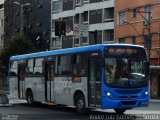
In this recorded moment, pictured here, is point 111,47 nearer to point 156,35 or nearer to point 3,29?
point 156,35

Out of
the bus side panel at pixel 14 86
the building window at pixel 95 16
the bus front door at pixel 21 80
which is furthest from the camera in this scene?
the building window at pixel 95 16

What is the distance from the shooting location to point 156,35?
50000 millimetres

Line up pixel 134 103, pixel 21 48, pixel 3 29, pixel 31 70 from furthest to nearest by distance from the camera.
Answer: pixel 3 29 → pixel 21 48 → pixel 31 70 → pixel 134 103

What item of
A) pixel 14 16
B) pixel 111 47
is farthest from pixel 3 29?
pixel 111 47

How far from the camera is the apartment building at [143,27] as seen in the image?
163 feet

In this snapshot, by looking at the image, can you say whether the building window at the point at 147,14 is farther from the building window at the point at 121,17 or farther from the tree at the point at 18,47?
the tree at the point at 18,47

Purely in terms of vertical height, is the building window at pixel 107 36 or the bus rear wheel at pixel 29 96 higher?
the building window at pixel 107 36

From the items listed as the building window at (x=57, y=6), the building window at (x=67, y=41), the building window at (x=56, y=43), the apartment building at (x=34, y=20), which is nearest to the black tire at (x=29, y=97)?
the building window at (x=67, y=41)

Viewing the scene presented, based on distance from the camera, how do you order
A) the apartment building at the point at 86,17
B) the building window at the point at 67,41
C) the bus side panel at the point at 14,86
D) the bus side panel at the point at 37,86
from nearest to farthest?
the bus side panel at the point at 37,86 → the bus side panel at the point at 14,86 → the apartment building at the point at 86,17 → the building window at the point at 67,41

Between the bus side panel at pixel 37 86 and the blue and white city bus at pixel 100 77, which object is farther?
the bus side panel at pixel 37 86

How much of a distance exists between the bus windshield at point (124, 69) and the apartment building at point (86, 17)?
34.6 metres

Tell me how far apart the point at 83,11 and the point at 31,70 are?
39.2 metres

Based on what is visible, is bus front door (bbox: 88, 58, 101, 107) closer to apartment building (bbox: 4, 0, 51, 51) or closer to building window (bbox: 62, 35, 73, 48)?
building window (bbox: 62, 35, 73, 48)

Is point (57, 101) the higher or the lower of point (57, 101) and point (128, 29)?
the lower
